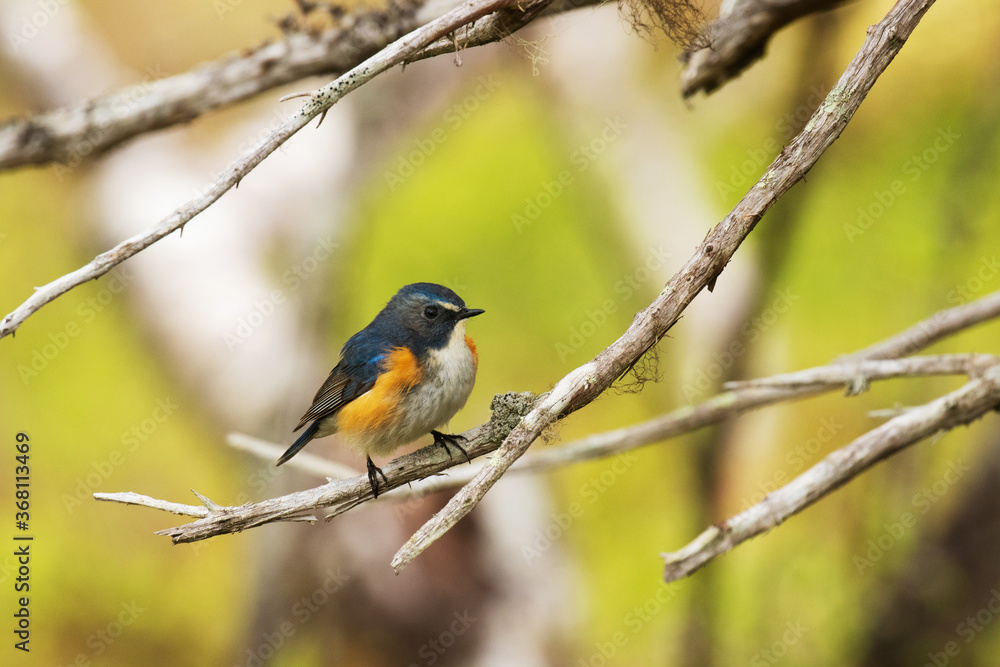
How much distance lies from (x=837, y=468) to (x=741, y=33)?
129 centimetres

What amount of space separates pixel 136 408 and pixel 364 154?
160cm

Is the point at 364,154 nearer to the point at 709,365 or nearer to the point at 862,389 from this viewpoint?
the point at 709,365

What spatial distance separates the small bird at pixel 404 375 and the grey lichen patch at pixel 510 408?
1.68ft

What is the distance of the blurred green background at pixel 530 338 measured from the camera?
10.0 feet

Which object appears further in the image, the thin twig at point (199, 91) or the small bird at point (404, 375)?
the thin twig at point (199, 91)

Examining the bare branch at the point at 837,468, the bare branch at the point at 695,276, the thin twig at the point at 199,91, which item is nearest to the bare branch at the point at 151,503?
the bare branch at the point at 695,276

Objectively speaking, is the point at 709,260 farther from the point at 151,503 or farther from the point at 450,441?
the point at 151,503

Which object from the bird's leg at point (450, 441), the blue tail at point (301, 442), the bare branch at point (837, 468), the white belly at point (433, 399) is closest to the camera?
the bird's leg at point (450, 441)

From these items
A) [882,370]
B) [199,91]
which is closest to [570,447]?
[882,370]

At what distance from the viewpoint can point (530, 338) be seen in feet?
10.9

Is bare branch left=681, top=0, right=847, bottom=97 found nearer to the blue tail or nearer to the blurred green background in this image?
the blurred green background

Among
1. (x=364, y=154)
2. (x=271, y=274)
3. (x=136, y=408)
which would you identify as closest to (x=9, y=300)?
(x=136, y=408)

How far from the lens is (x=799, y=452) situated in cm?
319

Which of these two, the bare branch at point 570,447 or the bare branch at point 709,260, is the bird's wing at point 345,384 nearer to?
the bare branch at point 570,447
